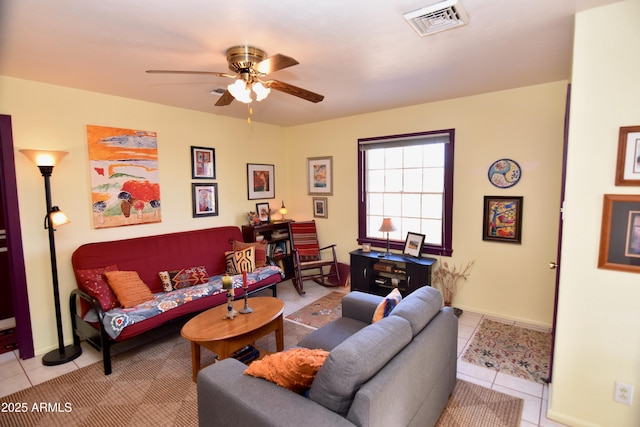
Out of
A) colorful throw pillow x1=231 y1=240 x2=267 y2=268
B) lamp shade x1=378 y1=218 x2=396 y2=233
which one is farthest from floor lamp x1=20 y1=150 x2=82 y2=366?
lamp shade x1=378 y1=218 x2=396 y2=233

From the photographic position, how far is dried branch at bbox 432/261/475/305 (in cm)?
382

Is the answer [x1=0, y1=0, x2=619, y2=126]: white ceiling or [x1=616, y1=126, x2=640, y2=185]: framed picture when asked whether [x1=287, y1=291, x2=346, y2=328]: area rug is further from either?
[x1=616, y1=126, x2=640, y2=185]: framed picture

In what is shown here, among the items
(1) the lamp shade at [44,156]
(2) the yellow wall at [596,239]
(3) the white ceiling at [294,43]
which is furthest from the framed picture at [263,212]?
(2) the yellow wall at [596,239]

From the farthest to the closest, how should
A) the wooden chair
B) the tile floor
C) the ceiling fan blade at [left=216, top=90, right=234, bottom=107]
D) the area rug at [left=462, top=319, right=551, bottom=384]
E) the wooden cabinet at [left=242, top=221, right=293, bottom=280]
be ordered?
the wooden chair, the wooden cabinet at [left=242, top=221, right=293, bottom=280], the area rug at [left=462, top=319, right=551, bottom=384], the ceiling fan blade at [left=216, top=90, right=234, bottom=107], the tile floor

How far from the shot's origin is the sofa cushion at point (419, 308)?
6.04 ft

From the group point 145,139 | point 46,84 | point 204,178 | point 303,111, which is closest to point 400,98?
point 303,111

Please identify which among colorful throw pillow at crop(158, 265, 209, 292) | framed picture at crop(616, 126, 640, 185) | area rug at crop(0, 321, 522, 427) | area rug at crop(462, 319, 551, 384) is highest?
framed picture at crop(616, 126, 640, 185)

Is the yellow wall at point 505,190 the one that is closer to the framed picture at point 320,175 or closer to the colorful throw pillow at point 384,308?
the framed picture at point 320,175

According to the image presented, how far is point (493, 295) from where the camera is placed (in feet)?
11.9

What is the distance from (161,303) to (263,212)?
7.36 feet

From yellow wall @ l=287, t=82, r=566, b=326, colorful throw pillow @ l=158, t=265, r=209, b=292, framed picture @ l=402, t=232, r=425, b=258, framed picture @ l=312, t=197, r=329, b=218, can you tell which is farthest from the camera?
framed picture @ l=312, t=197, r=329, b=218

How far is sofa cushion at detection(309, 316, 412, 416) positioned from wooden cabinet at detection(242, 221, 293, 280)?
327 cm

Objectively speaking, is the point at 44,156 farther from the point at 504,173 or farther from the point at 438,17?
the point at 504,173

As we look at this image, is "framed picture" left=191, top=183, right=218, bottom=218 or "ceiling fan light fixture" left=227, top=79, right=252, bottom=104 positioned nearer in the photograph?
"ceiling fan light fixture" left=227, top=79, right=252, bottom=104
